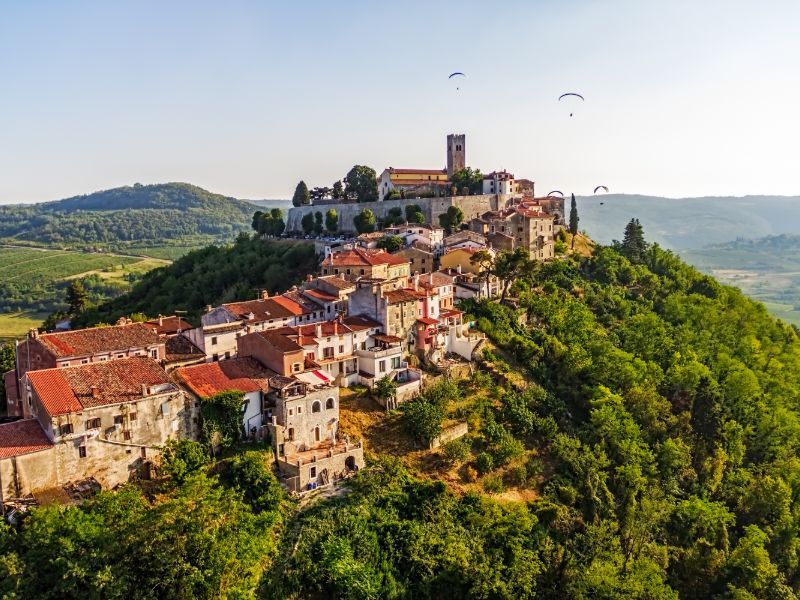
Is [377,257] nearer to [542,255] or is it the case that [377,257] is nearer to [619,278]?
[542,255]

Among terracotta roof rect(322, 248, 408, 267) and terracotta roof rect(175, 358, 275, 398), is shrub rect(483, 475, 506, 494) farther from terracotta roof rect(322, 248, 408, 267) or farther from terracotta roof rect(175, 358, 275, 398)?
terracotta roof rect(322, 248, 408, 267)

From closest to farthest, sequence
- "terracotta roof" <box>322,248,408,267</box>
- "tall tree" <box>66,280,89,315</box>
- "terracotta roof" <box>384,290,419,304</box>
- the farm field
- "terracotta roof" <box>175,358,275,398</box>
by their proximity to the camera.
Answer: "terracotta roof" <box>175,358,275,398</box> < "terracotta roof" <box>384,290,419,304</box> < "terracotta roof" <box>322,248,408,267</box> < "tall tree" <box>66,280,89,315</box> < the farm field

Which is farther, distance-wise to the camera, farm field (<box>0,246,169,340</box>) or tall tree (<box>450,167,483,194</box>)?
farm field (<box>0,246,169,340</box>)

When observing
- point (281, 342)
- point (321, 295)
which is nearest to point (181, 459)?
point (281, 342)

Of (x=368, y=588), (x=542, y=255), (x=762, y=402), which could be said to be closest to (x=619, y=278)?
(x=542, y=255)

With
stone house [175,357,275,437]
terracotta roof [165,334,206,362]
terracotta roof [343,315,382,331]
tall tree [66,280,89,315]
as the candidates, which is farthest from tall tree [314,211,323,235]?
stone house [175,357,275,437]

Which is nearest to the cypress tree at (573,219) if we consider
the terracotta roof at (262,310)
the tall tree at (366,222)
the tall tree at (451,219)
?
the tall tree at (451,219)
